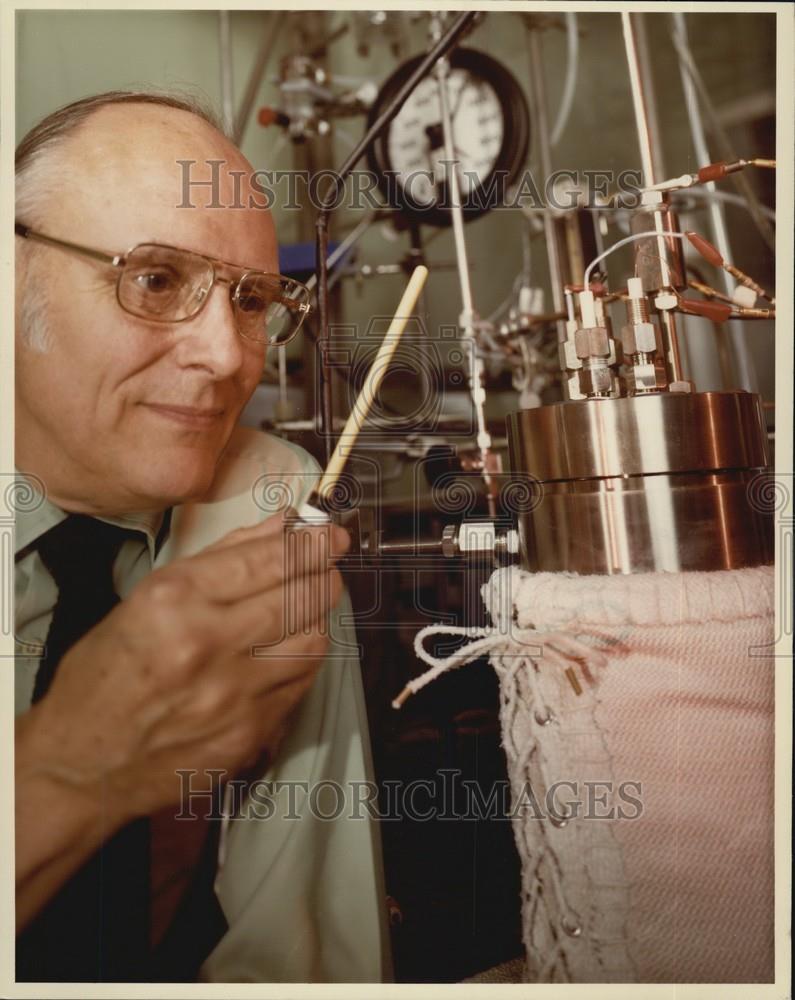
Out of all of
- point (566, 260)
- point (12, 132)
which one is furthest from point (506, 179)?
point (12, 132)

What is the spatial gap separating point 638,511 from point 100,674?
1.46ft

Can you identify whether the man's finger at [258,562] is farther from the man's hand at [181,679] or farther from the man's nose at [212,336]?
the man's nose at [212,336]

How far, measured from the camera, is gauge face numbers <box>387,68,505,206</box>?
892 millimetres

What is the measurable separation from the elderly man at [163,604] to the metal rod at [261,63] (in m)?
0.24

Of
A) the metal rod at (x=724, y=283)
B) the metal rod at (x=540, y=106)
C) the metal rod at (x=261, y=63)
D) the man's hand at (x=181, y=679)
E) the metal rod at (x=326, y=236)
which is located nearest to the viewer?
the man's hand at (x=181, y=679)

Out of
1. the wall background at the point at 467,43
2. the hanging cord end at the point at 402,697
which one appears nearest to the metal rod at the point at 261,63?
A: the wall background at the point at 467,43

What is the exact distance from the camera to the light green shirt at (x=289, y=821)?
61 centimetres

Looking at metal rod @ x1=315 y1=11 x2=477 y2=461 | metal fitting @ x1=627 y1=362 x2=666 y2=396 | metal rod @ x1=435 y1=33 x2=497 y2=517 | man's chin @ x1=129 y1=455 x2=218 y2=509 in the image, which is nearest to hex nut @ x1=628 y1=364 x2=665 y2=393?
metal fitting @ x1=627 y1=362 x2=666 y2=396

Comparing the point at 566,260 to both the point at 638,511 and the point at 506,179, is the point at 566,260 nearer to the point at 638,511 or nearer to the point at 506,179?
the point at 506,179

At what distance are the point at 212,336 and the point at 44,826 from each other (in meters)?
0.44

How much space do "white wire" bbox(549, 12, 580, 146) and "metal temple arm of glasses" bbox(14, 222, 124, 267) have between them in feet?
3.33

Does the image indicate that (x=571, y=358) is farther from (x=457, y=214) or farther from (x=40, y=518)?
(x=40, y=518)

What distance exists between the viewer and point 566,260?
0.97m

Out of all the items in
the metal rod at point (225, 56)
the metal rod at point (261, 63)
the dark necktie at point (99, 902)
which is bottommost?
the dark necktie at point (99, 902)
